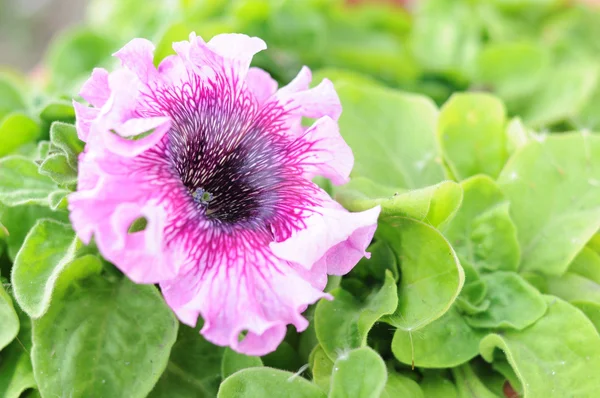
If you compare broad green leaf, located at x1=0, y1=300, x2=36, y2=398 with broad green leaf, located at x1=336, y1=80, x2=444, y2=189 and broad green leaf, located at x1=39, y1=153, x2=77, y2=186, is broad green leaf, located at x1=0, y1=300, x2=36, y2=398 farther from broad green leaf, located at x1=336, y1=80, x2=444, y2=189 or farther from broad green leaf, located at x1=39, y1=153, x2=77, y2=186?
broad green leaf, located at x1=336, y1=80, x2=444, y2=189

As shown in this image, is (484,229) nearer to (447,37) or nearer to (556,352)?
(556,352)

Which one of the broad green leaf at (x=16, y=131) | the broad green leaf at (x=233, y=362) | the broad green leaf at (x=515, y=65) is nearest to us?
the broad green leaf at (x=233, y=362)

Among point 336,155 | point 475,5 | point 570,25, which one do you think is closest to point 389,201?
point 336,155

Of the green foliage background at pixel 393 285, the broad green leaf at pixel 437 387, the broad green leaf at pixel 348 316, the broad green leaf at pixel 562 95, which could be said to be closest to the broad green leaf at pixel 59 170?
the green foliage background at pixel 393 285

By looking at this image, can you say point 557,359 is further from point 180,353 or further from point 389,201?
point 180,353

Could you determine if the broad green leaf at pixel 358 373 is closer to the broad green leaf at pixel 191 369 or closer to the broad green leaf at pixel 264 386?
the broad green leaf at pixel 264 386
